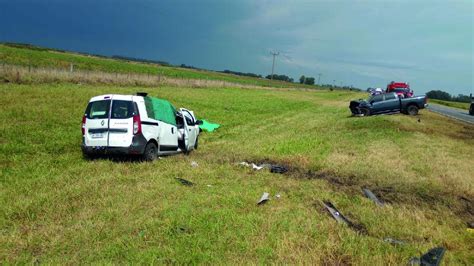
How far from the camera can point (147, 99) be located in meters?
11.1

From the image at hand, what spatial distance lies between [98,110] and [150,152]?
1.70 metres

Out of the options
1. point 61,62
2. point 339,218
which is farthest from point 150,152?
point 61,62

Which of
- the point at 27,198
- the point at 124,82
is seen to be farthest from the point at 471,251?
the point at 124,82

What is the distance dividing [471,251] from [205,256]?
3809 mm

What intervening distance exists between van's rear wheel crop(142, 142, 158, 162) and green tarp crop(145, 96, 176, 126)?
0.79m

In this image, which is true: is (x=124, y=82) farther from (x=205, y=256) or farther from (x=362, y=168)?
(x=205, y=256)

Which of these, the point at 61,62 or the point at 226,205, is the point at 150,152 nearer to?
the point at 226,205

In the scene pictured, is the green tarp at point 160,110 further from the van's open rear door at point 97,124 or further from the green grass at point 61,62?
the green grass at point 61,62

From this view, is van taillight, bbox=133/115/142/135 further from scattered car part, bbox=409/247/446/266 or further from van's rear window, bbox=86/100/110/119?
scattered car part, bbox=409/247/446/266

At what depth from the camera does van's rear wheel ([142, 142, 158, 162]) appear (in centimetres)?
1062

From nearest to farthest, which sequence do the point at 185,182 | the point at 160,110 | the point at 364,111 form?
1. the point at 185,182
2. the point at 160,110
3. the point at 364,111

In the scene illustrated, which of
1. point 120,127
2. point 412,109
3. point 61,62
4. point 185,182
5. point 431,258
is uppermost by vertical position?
point 61,62

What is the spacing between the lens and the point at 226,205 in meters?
7.04

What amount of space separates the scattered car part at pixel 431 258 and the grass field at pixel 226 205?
0.39 ft
